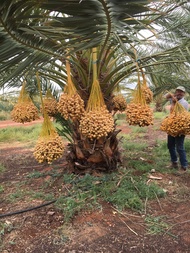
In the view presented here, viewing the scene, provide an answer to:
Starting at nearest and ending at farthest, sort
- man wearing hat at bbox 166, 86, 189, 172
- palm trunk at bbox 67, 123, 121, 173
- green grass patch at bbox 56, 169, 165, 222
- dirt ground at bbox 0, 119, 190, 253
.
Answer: dirt ground at bbox 0, 119, 190, 253, green grass patch at bbox 56, 169, 165, 222, palm trunk at bbox 67, 123, 121, 173, man wearing hat at bbox 166, 86, 189, 172

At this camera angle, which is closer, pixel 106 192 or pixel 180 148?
pixel 106 192

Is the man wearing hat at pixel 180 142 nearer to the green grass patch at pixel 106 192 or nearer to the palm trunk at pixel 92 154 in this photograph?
the green grass patch at pixel 106 192

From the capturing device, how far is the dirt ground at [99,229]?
2.53 metres

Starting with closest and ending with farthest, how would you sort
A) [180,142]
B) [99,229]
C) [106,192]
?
[99,229] < [106,192] < [180,142]

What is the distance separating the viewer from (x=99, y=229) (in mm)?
2807

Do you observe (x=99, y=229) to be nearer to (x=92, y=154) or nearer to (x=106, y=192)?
(x=106, y=192)

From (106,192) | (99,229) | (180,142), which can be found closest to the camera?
(99,229)

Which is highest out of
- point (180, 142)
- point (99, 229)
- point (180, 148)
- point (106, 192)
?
point (180, 142)

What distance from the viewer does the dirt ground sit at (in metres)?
2.53

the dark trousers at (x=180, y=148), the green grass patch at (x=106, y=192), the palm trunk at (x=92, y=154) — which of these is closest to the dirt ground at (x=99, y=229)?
the green grass patch at (x=106, y=192)

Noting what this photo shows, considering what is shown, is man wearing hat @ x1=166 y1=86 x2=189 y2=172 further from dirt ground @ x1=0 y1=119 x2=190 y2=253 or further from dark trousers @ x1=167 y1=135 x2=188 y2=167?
dirt ground @ x1=0 y1=119 x2=190 y2=253

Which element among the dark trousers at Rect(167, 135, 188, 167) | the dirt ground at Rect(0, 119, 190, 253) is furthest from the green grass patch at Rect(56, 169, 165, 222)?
the dark trousers at Rect(167, 135, 188, 167)

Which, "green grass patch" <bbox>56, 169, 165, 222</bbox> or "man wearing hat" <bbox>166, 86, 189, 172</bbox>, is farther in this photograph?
"man wearing hat" <bbox>166, 86, 189, 172</bbox>

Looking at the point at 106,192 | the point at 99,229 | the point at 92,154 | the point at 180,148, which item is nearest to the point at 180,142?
the point at 180,148
